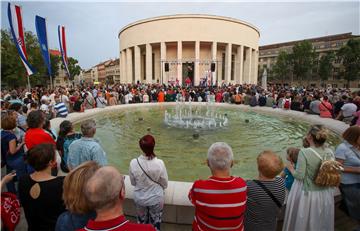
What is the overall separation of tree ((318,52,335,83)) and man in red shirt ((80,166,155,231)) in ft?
265

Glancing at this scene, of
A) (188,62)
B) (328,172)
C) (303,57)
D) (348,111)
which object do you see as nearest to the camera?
(328,172)

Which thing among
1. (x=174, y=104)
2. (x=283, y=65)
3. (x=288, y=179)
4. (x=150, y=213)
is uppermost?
(x=283, y=65)

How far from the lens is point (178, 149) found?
8430mm

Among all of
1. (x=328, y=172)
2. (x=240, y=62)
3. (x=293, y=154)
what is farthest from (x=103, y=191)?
(x=240, y=62)

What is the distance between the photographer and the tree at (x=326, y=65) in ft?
220

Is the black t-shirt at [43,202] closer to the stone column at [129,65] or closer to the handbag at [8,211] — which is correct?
the handbag at [8,211]

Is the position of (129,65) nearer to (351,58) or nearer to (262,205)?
(351,58)

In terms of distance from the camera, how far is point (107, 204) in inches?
65.5

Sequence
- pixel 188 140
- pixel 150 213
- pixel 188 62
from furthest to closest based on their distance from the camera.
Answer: pixel 188 62
pixel 188 140
pixel 150 213

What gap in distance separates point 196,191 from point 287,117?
1491cm

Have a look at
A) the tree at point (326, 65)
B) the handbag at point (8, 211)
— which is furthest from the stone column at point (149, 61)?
the tree at point (326, 65)

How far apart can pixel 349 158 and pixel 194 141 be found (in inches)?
248

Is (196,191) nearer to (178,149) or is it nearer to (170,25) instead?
(178,149)

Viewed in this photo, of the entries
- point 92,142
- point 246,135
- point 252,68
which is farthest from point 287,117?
point 252,68
